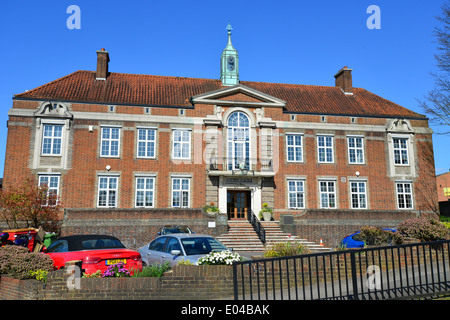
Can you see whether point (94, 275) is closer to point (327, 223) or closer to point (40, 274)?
point (40, 274)

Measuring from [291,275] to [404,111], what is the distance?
2631cm

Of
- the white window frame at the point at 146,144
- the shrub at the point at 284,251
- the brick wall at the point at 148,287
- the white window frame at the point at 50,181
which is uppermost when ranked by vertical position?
the white window frame at the point at 146,144

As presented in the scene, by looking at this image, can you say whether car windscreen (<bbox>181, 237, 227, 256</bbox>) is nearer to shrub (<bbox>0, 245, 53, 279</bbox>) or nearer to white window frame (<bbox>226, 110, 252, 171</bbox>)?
shrub (<bbox>0, 245, 53, 279</bbox>)

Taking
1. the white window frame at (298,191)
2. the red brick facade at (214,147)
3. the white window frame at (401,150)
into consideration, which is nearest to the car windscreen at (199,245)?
the red brick facade at (214,147)

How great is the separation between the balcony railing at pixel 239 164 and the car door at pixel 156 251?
1523 cm

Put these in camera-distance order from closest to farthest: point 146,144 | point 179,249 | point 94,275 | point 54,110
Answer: point 94,275 < point 179,249 < point 54,110 < point 146,144

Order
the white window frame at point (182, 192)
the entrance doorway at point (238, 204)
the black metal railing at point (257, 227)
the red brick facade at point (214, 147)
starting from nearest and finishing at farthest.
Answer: the black metal railing at point (257, 227) < the red brick facade at point (214, 147) < the white window frame at point (182, 192) < the entrance doorway at point (238, 204)

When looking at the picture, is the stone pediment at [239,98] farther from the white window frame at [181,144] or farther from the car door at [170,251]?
the car door at [170,251]

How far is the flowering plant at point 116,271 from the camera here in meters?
9.38

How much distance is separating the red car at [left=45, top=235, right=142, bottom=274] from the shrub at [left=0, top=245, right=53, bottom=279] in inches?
32.8

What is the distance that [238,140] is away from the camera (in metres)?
28.2

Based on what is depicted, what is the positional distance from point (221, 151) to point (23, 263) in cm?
1890

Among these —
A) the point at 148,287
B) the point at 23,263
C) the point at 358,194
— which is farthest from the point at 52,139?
the point at 358,194

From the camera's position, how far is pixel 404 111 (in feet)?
104
